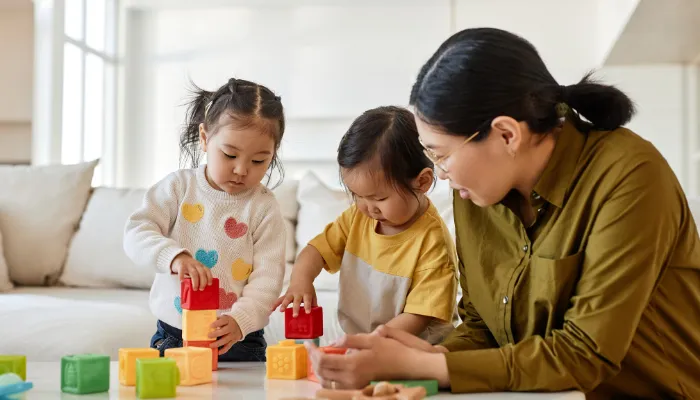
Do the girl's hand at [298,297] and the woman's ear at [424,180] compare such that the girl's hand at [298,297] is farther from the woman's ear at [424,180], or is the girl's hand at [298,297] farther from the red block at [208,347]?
the woman's ear at [424,180]

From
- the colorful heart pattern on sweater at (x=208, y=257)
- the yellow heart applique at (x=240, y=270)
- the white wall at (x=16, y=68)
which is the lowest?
the yellow heart applique at (x=240, y=270)

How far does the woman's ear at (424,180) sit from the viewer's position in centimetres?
153

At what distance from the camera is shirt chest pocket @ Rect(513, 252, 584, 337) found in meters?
1.16

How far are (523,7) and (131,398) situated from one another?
3.87 metres

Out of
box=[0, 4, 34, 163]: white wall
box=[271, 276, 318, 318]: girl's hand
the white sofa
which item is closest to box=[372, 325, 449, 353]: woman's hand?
box=[271, 276, 318, 318]: girl's hand

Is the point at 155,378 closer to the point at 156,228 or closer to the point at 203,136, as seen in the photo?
the point at 156,228

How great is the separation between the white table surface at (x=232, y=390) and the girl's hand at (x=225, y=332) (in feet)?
0.21

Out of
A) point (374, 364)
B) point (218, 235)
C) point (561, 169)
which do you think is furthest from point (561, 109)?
point (218, 235)

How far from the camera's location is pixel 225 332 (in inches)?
55.4

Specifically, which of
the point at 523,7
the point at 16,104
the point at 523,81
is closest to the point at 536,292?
the point at 523,81

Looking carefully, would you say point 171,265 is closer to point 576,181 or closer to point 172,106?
point 576,181

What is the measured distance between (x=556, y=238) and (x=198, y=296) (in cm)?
58

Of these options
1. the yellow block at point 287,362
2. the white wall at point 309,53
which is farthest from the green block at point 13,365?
the white wall at point 309,53

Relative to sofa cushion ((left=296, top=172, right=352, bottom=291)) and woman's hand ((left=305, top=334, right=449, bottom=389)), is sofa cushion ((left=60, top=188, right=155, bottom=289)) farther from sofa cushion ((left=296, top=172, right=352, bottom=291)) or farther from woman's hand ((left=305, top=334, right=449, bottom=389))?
woman's hand ((left=305, top=334, right=449, bottom=389))
